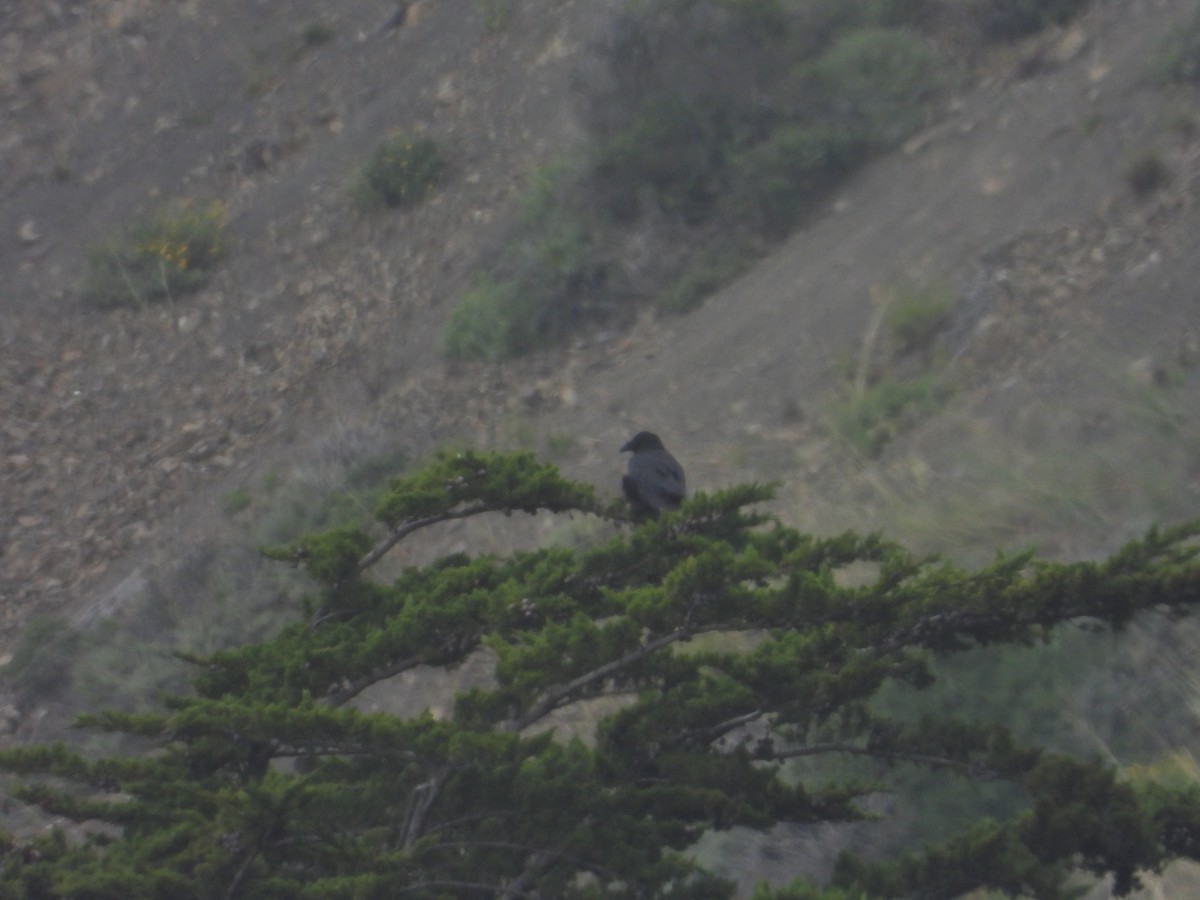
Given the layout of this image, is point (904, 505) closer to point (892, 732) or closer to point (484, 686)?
point (484, 686)

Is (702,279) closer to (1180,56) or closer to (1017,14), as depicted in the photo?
(1017,14)

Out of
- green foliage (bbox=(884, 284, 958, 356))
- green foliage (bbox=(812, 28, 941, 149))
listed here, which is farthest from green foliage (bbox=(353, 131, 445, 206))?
green foliage (bbox=(884, 284, 958, 356))

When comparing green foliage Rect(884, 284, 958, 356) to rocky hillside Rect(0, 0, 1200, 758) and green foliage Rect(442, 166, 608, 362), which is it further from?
green foliage Rect(442, 166, 608, 362)

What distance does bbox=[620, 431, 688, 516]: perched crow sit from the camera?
5.47 metres

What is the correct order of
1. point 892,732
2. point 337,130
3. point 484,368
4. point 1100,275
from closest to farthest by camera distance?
point 892,732
point 1100,275
point 484,368
point 337,130

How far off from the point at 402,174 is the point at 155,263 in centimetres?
260

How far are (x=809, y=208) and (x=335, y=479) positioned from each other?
4679mm

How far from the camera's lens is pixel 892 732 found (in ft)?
14.3

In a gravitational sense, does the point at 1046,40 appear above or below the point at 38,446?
below

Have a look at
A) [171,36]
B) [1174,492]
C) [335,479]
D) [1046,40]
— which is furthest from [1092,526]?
[171,36]

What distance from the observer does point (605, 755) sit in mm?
4258

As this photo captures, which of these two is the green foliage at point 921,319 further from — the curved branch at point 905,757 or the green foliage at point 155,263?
the curved branch at point 905,757

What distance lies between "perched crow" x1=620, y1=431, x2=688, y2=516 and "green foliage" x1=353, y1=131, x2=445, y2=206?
10750 millimetres

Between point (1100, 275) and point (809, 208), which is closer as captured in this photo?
point (1100, 275)
